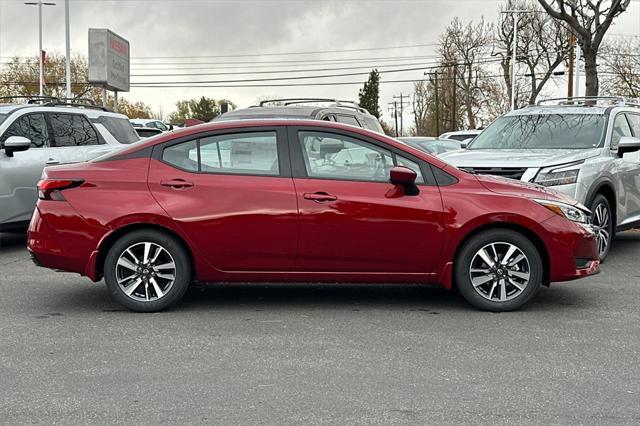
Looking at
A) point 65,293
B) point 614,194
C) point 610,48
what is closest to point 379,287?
point 65,293

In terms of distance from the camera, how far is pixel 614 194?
9992mm

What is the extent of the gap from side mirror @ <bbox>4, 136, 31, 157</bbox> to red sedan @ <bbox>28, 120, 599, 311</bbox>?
3.72m

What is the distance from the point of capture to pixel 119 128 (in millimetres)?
12898

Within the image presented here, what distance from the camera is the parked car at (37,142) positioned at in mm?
10570

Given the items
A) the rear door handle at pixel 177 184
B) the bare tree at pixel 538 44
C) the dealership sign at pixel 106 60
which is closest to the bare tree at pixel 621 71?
the bare tree at pixel 538 44

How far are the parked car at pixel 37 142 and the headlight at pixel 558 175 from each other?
6.16 metres

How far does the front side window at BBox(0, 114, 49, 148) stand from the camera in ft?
35.7

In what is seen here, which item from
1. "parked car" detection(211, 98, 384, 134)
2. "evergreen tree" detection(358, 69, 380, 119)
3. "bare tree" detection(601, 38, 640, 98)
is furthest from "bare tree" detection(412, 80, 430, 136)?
"parked car" detection(211, 98, 384, 134)

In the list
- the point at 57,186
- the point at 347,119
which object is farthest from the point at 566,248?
the point at 347,119

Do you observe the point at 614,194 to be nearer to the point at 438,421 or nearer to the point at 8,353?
the point at 438,421

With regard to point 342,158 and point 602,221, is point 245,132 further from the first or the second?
point 602,221

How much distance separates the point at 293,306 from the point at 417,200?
1.41 metres

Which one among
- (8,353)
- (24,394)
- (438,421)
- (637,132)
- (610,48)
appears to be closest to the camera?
(438,421)

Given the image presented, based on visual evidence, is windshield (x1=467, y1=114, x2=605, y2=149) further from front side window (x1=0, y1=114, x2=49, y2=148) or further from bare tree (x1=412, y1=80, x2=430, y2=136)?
bare tree (x1=412, y1=80, x2=430, y2=136)
